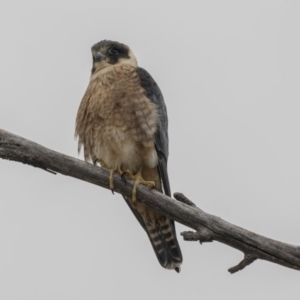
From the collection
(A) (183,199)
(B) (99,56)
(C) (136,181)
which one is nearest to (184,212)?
(A) (183,199)

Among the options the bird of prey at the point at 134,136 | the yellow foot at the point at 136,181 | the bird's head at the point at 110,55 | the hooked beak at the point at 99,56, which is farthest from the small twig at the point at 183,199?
the hooked beak at the point at 99,56

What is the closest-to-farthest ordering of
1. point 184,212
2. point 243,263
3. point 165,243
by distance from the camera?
1. point 243,263
2. point 184,212
3. point 165,243

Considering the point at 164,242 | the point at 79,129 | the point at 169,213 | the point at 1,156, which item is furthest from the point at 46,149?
the point at 164,242

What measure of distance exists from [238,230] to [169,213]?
431mm

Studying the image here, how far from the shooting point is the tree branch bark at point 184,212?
11.8ft

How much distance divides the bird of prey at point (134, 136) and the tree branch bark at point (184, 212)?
59cm

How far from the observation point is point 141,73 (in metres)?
5.12

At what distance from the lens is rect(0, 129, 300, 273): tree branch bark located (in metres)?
3.60

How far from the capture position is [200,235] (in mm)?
3605

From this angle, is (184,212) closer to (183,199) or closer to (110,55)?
(183,199)

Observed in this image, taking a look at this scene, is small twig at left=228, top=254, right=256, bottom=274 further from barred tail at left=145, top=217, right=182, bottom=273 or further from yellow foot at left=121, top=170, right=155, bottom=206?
barred tail at left=145, top=217, right=182, bottom=273

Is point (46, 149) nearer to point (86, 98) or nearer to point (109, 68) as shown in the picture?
point (86, 98)

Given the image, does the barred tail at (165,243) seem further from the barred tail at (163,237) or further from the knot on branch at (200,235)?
the knot on branch at (200,235)

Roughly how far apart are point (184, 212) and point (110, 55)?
222 cm
